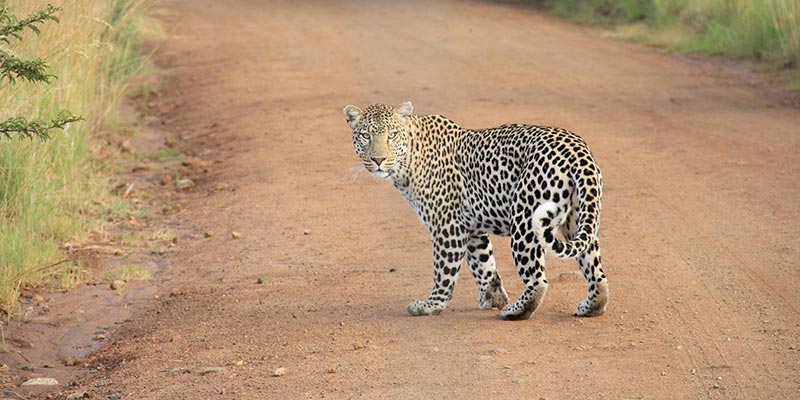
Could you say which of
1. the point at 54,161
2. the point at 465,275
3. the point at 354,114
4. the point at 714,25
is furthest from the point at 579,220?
the point at 714,25

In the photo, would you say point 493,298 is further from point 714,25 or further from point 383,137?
point 714,25

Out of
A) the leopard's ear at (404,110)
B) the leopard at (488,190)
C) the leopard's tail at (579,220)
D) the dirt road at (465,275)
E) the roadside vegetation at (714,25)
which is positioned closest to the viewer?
the dirt road at (465,275)

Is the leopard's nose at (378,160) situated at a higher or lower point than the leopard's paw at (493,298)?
higher

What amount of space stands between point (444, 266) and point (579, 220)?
3.26 ft

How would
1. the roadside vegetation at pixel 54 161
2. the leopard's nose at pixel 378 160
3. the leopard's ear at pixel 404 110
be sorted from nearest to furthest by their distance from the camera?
the leopard's nose at pixel 378 160
the leopard's ear at pixel 404 110
the roadside vegetation at pixel 54 161

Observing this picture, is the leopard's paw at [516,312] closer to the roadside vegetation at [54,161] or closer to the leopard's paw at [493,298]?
the leopard's paw at [493,298]

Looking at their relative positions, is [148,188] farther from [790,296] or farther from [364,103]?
[790,296]

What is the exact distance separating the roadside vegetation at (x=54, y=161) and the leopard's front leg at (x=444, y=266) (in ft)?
7.72

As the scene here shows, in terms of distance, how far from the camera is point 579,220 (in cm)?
685

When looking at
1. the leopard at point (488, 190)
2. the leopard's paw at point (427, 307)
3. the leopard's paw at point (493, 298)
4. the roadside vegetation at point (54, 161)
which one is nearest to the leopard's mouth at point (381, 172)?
the leopard at point (488, 190)

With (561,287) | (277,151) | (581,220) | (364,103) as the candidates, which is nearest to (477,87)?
(364,103)

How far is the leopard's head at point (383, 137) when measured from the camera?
24.6ft

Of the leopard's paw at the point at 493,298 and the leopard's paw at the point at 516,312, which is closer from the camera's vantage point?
the leopard's paw at the point at 516,312

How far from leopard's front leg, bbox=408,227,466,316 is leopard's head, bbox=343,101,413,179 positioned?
50cm
